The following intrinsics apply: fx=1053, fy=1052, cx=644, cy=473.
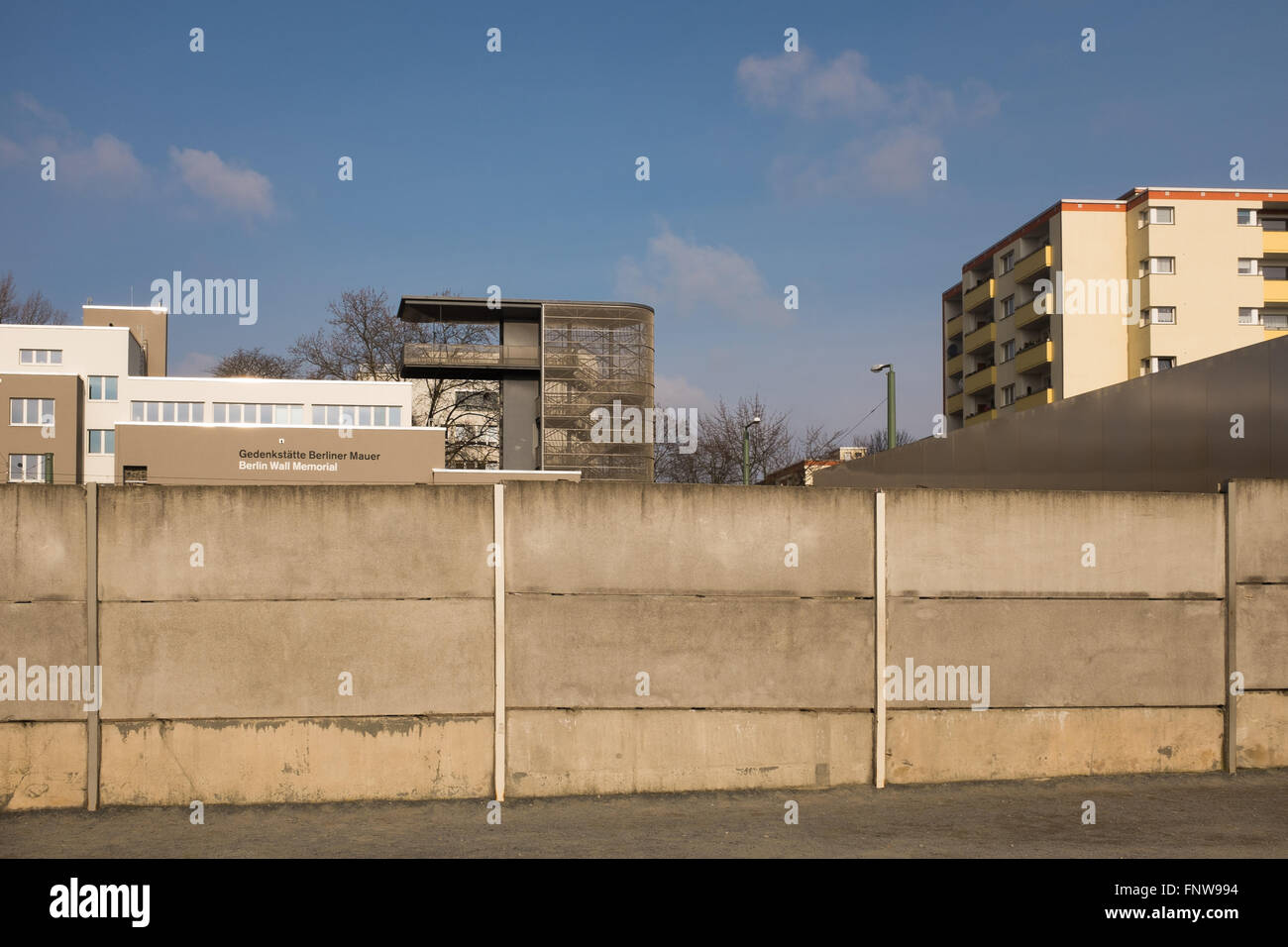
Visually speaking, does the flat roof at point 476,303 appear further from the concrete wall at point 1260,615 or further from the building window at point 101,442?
the concrete wall at point 1260,615

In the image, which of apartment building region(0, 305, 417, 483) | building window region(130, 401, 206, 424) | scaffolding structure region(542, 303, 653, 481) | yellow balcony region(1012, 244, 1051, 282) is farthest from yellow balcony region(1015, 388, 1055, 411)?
building window region(130, 401, 206, 424)

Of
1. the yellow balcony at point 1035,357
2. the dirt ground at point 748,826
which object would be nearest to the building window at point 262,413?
the yellow balcony at point 1035,357

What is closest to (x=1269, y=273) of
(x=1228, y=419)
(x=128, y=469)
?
(x=1228, y=419)

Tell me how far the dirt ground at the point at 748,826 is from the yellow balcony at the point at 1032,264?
54.8 meters

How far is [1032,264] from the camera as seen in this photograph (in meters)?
59.9

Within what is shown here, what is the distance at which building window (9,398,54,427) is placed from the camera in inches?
2235

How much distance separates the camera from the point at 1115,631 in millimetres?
8820

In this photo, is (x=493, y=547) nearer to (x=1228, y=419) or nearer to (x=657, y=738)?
(x=657, y=738)

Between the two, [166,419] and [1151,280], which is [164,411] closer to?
[166,419]
